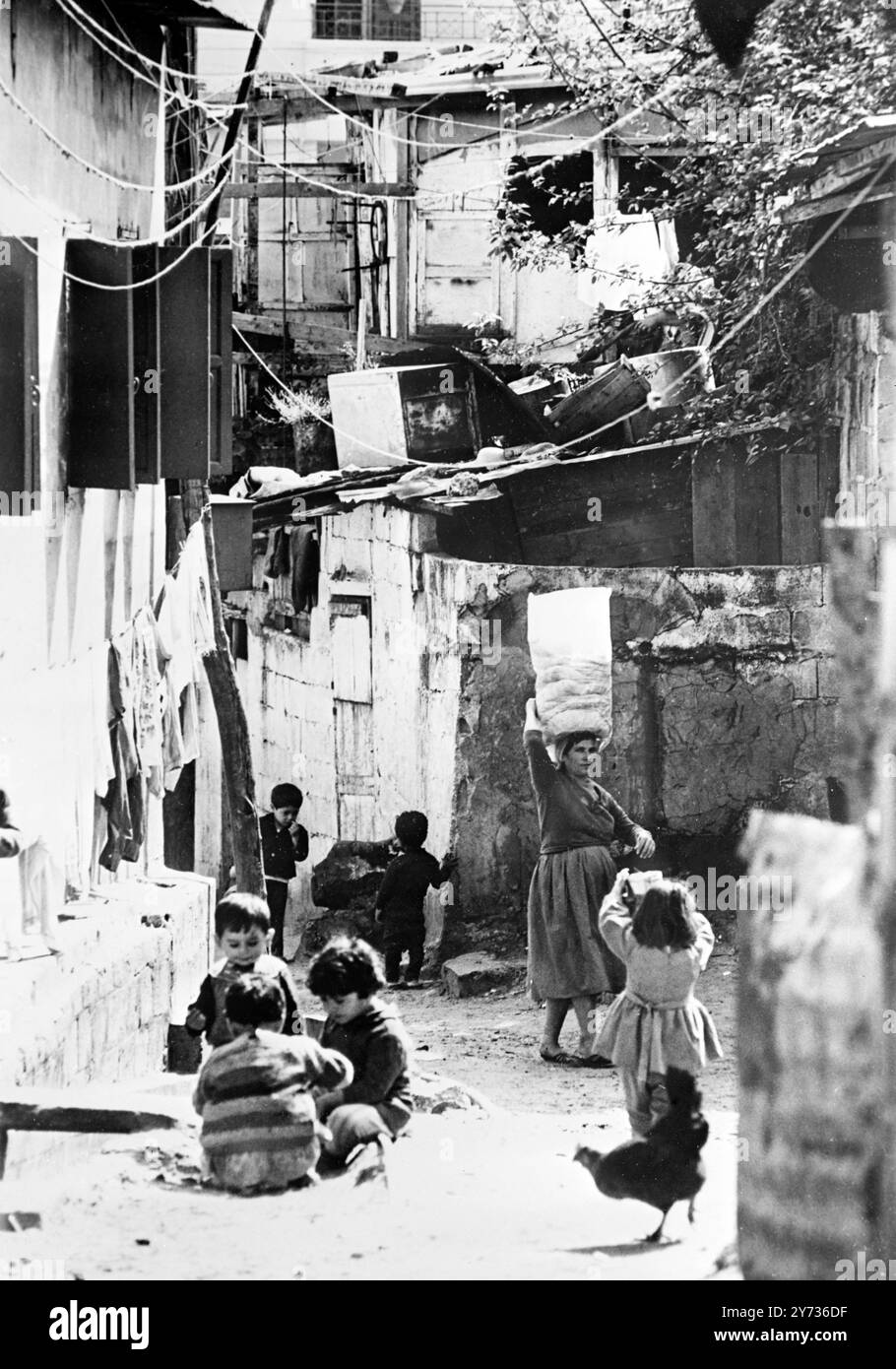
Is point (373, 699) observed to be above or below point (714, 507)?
below

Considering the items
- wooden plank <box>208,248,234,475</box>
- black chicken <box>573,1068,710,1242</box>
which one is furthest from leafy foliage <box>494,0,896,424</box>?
black chicken <box>573,1068,710,1242</box>

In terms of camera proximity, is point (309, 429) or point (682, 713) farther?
point (309, 429)

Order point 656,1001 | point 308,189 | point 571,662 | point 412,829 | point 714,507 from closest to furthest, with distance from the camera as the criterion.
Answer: point 656,1001 → point 571,662 → point 412,829 → point 714,507 → point 308,189

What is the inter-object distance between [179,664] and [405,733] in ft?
6.56

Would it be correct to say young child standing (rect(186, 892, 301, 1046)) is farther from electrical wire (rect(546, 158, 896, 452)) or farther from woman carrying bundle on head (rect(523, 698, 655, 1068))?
electrical wire (rect(546, 158, 896, 452))

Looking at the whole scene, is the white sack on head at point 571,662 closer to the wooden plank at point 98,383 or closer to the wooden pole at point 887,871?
the wooden plank at point 98,383

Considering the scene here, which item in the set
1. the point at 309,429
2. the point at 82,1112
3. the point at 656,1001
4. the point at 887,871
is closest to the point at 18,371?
the point at 82,1112

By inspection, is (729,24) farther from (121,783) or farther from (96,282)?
(121,783)

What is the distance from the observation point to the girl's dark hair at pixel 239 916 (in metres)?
6.55

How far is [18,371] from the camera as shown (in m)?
6.44

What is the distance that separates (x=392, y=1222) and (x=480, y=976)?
426cm

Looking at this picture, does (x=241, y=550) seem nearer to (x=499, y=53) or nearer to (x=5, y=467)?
(x=499, y=53)

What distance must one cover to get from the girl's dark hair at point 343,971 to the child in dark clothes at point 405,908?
4.28 m

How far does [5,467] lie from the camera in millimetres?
6477
